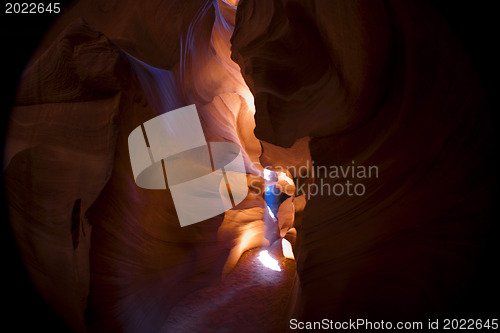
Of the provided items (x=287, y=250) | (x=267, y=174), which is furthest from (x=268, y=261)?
(x=267, y=174)

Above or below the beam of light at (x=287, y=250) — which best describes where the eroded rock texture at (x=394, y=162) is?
above

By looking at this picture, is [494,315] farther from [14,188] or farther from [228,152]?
[14,188]

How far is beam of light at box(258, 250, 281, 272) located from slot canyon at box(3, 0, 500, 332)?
96 cm

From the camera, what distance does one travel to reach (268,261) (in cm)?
380

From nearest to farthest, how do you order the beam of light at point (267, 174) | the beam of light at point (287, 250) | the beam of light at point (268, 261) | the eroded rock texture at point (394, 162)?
the eroded rock texture at point (394, 162) → the beam of light at point (268, 261) → the beam of light at point (287, 250) → the beam of light at point (267, 174)

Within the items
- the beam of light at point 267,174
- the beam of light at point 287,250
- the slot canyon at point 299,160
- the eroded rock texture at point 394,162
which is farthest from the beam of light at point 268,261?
the eroded rock texture at point 394,162

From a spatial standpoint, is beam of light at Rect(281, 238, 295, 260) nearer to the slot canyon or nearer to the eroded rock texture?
the slot canyon

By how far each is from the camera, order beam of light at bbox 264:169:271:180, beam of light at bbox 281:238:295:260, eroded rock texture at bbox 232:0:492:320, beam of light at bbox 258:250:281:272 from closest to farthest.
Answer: eroded rock texture at bbox 232:0:492:320 < beam of light at bbox 258:250:281:272 < beam of light at bbox 281:238:295:260 < beam of light at bbox 264:169:271:180

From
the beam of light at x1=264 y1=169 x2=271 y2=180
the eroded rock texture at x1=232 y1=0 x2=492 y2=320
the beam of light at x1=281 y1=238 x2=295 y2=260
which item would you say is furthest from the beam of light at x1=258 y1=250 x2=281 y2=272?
the eroded rock texture at x1=232 y1=0 x2=492 y2=320

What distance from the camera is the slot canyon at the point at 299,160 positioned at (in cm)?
136

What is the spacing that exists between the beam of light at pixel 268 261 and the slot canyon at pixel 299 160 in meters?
0.96

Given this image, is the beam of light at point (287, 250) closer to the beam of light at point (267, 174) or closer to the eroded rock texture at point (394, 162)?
the beam of light at point (267, 174)

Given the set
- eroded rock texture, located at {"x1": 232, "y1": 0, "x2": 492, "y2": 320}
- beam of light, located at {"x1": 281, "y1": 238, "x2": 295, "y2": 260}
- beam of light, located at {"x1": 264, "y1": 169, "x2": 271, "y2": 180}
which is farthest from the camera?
beam of light, located at {"x1": 264, "y1": 169, "x2": 271, "y2": 180}

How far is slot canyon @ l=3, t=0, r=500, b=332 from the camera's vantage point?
1.36 metres
